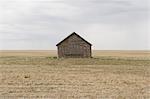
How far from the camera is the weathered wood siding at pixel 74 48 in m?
60.3

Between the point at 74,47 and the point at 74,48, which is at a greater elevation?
the point at 74,47

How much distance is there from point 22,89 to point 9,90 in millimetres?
646

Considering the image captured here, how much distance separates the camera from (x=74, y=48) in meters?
60.5

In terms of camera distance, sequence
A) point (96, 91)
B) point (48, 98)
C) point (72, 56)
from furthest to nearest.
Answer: point (72, 56), point (96, 91), point (48, 98)

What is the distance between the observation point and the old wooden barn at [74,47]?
60350 mm

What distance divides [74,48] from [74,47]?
21 centimetres

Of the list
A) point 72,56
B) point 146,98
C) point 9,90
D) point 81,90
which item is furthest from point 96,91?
point 72,56

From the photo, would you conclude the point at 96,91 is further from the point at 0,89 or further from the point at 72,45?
the point at 72,45

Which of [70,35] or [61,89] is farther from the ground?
[70,35]

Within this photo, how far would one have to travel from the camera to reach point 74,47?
6056cm

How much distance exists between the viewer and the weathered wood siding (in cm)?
6031

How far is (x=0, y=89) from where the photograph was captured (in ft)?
51.0

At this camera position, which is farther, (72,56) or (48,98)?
(72,56)

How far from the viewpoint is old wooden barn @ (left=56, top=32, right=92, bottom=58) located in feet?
198
